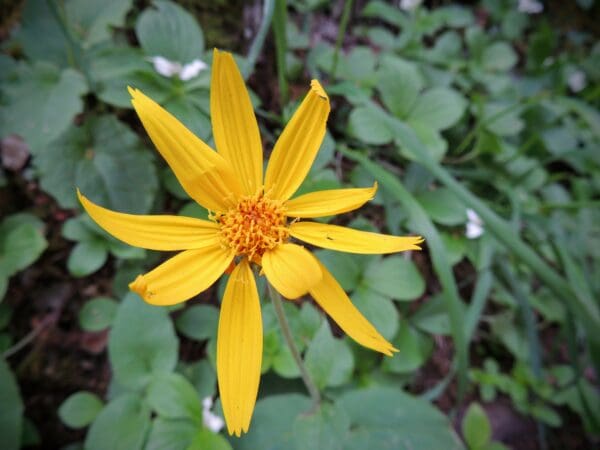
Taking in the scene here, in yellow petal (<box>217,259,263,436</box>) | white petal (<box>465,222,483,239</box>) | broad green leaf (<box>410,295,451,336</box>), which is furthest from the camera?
white petal (<box>465,222,483,239</box>)

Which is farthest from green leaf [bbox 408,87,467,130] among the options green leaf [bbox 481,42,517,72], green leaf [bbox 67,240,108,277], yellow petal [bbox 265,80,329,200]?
green leaf [bbox 67,240,108,277]

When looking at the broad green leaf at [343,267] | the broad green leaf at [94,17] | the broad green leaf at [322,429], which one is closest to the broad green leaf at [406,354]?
the broad green leaf at [343,267]

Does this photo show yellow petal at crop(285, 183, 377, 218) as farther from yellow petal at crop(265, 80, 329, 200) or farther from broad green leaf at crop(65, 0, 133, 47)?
broad green leaf at crop(65, 0, 133, 47)

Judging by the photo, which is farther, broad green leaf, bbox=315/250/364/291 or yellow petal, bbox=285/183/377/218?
broad green leaf, bbox=315/250/364/291

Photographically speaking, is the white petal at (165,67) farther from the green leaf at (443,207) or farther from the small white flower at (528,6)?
the small white flower at (528,6)

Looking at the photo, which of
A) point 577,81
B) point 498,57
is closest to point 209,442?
point 498,57

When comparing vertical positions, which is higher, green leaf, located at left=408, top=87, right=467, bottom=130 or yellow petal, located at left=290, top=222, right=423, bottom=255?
yellow petal, located at left=290, top=222, right=423, bottom=255
